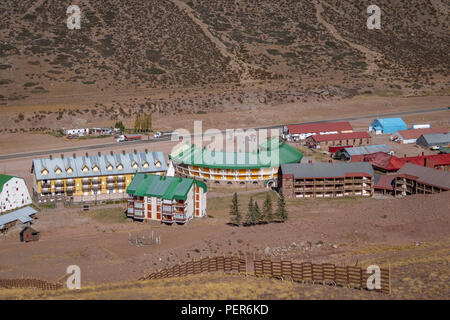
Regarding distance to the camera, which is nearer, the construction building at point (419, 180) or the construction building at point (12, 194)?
the construction building at point (419, 180)

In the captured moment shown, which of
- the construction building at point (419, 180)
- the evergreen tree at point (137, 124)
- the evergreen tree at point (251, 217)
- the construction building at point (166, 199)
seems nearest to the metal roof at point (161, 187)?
the construction building at point (166, 199)

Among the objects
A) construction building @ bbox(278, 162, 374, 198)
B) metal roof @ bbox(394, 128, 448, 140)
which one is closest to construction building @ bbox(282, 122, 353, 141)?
metal roof @ bbox(394, 128, 448, 140)

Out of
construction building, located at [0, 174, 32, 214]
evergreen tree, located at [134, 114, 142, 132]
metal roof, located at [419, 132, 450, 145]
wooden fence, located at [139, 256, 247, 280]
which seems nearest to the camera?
wooden fence, located at [139, 256, 247, 280]

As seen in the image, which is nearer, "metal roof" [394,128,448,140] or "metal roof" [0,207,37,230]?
"metal roof" [0,207,37,230]

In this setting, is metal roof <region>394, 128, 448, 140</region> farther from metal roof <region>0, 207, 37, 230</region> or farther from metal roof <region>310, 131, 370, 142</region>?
metal roof <region>0, 207, 37, 230</region>

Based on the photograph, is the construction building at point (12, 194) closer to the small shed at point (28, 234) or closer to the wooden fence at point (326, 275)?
the small shed at point (28, 234)

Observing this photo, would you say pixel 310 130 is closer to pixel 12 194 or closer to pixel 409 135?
pixel 409 135
